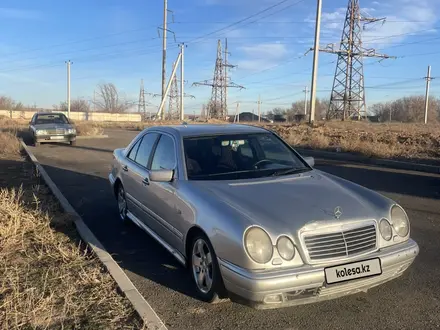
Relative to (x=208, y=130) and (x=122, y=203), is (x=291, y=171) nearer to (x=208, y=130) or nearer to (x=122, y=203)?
(x=208, y=130)

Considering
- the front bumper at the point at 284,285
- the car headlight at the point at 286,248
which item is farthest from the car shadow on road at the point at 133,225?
the car headlight at the point at 286,248

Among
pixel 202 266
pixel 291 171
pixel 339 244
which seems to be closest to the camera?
pixel 339 244

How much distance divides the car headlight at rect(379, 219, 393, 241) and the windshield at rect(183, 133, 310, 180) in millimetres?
1212

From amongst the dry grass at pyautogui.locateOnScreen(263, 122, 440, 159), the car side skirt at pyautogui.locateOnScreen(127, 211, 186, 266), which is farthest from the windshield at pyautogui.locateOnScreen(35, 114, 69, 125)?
the car side skirt at pyautogui.locateOnScreen(127, 211, 186, 266)

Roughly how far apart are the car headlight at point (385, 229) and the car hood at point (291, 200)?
0.30 feet

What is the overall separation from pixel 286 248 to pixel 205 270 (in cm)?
83

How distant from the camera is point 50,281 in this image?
3.92 m

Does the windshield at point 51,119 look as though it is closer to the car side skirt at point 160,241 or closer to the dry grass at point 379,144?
the dry grass at point 379,144

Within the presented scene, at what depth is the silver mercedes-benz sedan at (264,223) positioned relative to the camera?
3.15 meters

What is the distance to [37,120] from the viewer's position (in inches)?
792

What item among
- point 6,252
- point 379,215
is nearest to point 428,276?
point 379,215

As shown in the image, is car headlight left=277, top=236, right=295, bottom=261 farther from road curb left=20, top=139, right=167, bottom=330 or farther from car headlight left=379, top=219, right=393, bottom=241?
road curb left=20, top=139, right=167, bottom=330

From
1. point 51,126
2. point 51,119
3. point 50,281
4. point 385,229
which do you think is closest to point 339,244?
point 385,229

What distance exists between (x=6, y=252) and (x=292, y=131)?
1993cm
